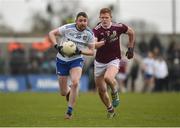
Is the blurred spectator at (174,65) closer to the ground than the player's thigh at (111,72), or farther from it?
closer to the ground

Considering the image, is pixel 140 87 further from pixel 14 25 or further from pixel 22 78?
pixel 14 25

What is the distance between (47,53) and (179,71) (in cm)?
649

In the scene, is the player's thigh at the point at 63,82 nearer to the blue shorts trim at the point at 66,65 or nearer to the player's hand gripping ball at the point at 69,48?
the blue shorts trim at the point at 66,65

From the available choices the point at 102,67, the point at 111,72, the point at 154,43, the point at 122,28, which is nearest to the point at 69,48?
the point at 111,72

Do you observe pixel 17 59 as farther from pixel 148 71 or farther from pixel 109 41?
pixel 109 41

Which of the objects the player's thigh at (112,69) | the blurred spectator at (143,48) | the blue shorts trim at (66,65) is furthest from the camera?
the blurred spectator at (143,48)

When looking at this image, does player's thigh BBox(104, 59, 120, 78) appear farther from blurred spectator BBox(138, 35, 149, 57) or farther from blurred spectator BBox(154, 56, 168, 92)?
blurred spectator BBox(138, 35, 149, 57)

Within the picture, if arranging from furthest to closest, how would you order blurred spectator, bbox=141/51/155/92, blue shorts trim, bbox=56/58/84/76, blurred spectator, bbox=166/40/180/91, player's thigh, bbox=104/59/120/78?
1. blurred spectator, bbox=166/40/180/91
2. blurred spectator, bbox=141/51/155/92
3. player's thigh, bbox=104/59/120/78
4. blue shorts trim, bbox=56/58/84/76

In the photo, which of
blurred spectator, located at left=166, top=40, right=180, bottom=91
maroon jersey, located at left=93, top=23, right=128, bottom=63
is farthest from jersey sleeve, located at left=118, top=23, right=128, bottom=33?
blurred spectator, located at left=166, top=40, right=180, bottom=91

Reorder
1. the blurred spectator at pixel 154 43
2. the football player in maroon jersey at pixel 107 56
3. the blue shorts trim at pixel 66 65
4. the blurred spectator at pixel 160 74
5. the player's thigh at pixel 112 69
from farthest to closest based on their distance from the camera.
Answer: the blurred spectator at pixel 154 43
the blurred spectator at pixel 160 74
the football player in maroon jersey at pixel 107 56
the player's thigh at pixel 112 69
the blue shorts trim at pixel 66 65

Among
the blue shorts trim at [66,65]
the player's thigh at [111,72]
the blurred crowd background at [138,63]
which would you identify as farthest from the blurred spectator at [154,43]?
the blue shorts trim at [66,65]

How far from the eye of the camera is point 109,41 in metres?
17.0

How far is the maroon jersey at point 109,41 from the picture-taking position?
55.3ft

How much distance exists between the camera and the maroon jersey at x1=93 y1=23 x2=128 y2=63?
55.3 feet
